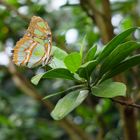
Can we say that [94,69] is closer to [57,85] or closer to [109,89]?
[109,89]

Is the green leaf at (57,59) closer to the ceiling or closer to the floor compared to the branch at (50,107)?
closer to the ceiling

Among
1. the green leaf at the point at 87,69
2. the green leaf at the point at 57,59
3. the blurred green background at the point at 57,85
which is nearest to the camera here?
the green leaf at the point at 87,69

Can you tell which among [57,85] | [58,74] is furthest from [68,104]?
[57,85]

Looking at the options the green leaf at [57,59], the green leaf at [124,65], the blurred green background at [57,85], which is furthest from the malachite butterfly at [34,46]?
the blurred green background at [57,85]

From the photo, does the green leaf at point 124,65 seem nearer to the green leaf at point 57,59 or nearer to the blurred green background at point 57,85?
the green leaf at point 57,59

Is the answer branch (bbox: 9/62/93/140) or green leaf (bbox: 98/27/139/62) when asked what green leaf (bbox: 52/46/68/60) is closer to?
green leaf (bbox: 98/27/139/62)

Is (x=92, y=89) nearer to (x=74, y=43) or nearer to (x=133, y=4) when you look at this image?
(x=74, y=43)
